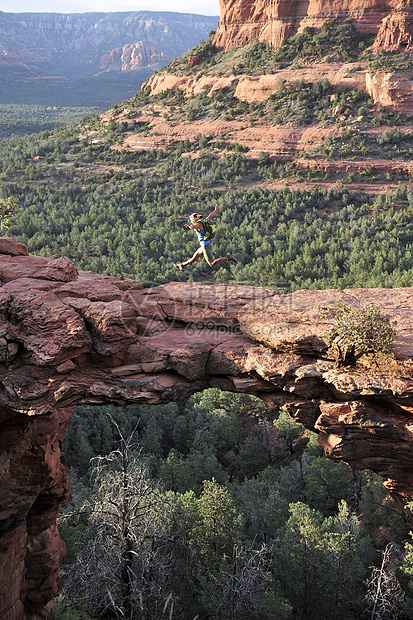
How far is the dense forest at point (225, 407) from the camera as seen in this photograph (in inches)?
574

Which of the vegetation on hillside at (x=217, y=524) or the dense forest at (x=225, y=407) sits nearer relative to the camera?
the vegetation on hillside at (x=217, y=524)

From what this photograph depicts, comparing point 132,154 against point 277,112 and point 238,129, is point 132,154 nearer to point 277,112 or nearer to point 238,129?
point 238,129

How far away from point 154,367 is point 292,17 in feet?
246

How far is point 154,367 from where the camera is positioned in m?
10.2

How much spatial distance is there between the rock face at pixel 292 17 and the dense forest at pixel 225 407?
255 cm

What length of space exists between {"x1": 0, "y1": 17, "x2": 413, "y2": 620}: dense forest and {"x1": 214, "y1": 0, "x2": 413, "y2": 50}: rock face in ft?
8.36

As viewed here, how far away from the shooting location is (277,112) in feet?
203

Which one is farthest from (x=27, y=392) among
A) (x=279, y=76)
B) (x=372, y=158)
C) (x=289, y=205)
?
(x=279, y=76)

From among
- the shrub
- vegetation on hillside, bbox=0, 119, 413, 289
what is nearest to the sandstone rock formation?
vegetation on hillside, bbox=0, 119, 413, 289

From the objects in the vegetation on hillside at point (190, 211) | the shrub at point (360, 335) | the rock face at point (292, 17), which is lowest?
the vegetation on hillside at point (190, 211)

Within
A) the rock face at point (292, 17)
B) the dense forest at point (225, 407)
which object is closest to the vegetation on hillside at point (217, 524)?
the dense forest at point (225, 407)

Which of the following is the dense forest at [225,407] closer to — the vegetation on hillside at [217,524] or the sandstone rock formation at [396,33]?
the vegetation on hillside at [217,524]

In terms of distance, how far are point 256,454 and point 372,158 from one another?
39136mm

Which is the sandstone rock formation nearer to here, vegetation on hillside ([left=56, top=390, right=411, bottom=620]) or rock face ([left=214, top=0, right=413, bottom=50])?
rock face ([left=214, top=0, right=413, bottom=50])
